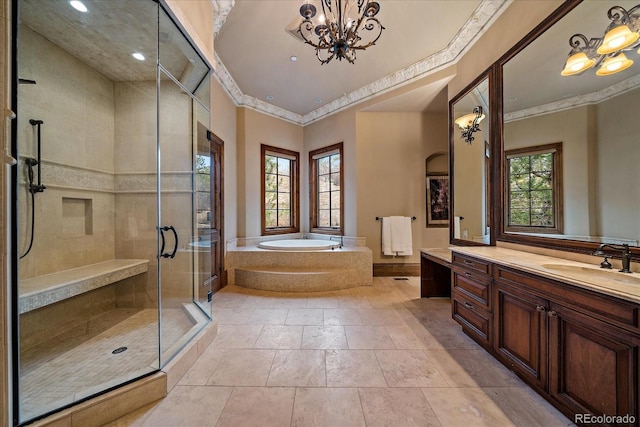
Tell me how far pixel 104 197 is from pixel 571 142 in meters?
4.34

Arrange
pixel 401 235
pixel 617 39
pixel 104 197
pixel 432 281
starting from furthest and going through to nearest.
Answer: pixel 401 235 < pixel 432 281 < pixel 104 197 < pixel 617 39

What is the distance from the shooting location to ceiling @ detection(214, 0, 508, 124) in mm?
2537

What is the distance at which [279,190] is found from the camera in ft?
16.8

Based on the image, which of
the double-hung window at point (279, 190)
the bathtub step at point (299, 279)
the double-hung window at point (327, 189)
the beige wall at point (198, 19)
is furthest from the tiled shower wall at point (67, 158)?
the double-hung window at point (327, 189)

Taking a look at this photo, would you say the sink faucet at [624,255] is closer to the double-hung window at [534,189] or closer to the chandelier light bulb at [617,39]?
the double-hung window at [534,189]

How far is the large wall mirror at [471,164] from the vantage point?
2637 mm

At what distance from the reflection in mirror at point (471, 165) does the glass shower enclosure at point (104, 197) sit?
2.93m

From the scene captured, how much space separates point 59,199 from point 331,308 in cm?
299

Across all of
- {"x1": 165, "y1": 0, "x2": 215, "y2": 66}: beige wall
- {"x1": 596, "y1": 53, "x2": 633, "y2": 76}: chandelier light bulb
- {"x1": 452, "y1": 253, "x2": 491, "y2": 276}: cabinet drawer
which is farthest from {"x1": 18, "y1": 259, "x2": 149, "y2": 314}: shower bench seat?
{"x1": 596, "y1": 53, "x2": 633, "y2": 76}: chandelier light bulb

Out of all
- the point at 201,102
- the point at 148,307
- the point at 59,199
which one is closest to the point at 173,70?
the point at 201,102

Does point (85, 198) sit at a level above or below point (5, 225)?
above

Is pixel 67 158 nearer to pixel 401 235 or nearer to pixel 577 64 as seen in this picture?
pixel 577 64

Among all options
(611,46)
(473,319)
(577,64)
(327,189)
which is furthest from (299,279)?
(611,46)

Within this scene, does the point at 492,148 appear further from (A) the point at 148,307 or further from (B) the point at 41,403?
(A) the point at 148,307
